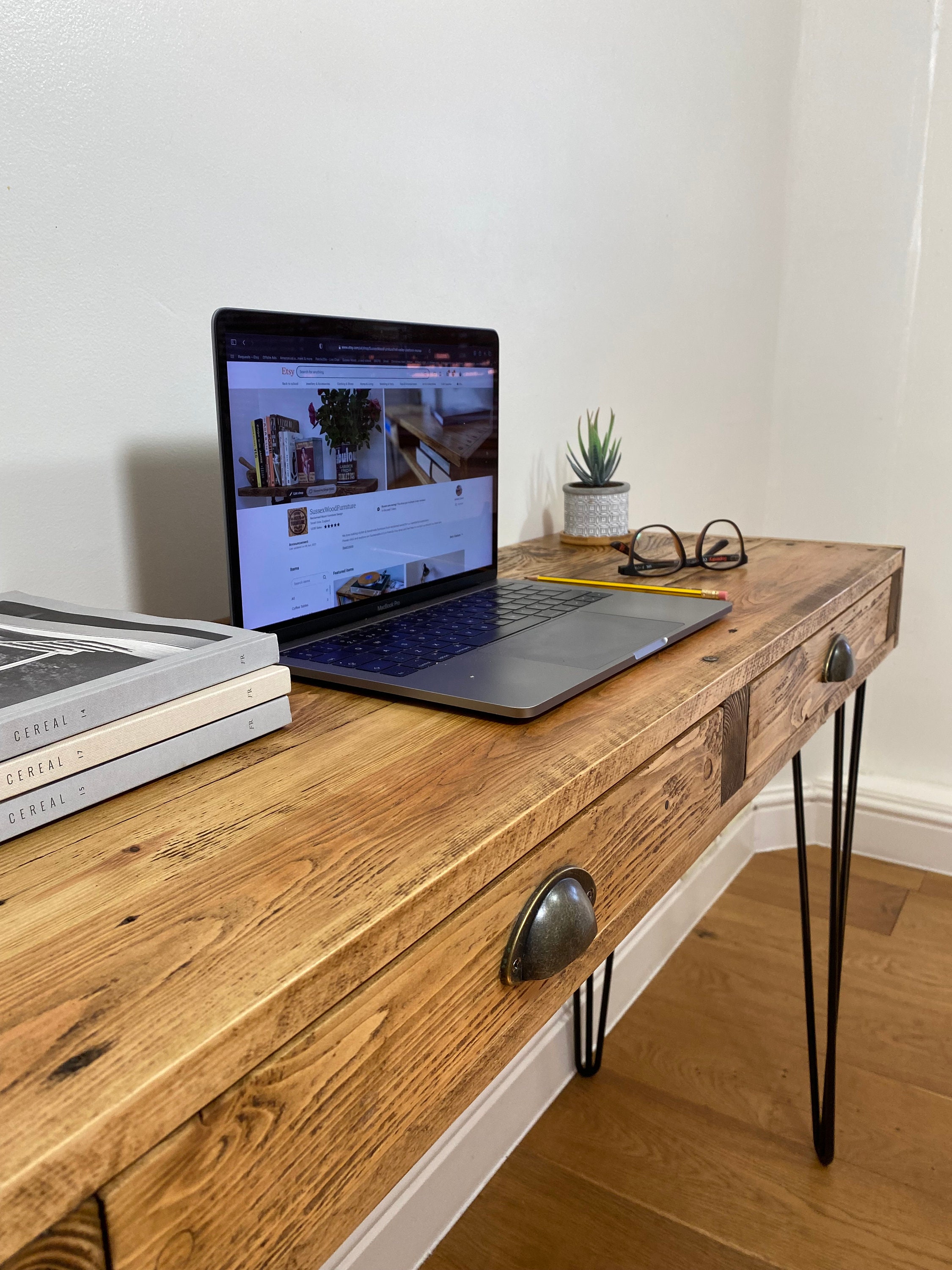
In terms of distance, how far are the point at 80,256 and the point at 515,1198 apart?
118cm

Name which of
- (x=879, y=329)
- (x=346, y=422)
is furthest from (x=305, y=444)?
(x=879, y=329)

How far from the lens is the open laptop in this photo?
630 millimetres

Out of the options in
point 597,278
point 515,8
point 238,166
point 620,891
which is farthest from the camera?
point 597,278

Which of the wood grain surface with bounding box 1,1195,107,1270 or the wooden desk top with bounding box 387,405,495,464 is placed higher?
the wooden desk top with bounding box 387,405,495,464

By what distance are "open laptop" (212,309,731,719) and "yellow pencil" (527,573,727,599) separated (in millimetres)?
27

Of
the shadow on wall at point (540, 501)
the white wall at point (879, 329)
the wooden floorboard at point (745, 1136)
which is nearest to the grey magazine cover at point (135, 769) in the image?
the shadow on wall at point (540, 501)

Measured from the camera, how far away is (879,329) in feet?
6.23

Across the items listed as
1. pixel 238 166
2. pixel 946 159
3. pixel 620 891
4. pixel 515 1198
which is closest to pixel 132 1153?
pixel 620 891

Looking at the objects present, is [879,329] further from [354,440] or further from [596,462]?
[354,440]

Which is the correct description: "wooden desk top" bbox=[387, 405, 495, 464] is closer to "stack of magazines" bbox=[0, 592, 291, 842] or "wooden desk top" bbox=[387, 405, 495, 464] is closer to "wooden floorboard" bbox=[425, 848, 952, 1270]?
"stack of magazines" bbox=[0, 592, 291, 842]

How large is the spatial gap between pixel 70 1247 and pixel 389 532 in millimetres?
600

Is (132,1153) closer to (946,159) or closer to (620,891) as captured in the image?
(620,891)

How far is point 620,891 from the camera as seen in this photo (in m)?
0.57

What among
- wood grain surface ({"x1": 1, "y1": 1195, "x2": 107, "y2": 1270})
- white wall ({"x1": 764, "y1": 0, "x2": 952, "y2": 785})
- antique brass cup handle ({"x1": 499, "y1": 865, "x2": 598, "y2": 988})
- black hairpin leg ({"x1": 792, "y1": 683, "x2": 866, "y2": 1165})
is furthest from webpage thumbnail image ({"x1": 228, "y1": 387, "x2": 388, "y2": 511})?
white wall ({"x1": 764, "y1": 0, "x2": 952, "y2": 785})
